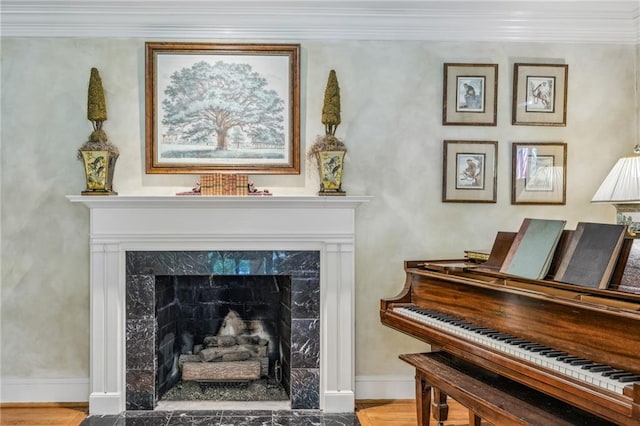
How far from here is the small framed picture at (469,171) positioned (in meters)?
3.38

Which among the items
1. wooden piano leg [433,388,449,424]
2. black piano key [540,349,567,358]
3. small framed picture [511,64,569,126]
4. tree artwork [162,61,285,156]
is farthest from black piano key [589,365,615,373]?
tree artwork [162,61,285,156]

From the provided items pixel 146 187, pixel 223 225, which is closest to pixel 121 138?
pixel 146 187

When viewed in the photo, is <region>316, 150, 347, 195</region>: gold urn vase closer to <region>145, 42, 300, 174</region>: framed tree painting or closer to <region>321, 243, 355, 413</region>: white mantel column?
<region>145, 42, 300, 174</region>: framed tree painting

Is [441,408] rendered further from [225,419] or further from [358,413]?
[225,419]

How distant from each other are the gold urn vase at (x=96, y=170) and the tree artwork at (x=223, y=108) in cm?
45

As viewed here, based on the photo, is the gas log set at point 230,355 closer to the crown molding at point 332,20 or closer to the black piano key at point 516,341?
the black piano key at point 516,341

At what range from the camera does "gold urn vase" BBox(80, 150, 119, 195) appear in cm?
310

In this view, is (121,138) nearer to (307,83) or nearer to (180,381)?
(307,83)

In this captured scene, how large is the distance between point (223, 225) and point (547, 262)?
192 cm

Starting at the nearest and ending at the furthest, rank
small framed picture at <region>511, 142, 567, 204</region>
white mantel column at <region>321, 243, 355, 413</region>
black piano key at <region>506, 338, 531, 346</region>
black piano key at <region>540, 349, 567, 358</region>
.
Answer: black piano key at <region>540, 349, 567, 358</region> → black piano key at <region>506, 338, 531, 346</region> → white mantel column at <region>321, 243, 355, 413</region> → small framed picture at <region>511, 142, 567, 204</region>

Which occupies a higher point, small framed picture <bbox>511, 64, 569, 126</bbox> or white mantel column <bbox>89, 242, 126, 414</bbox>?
small framed picture <bbox>511, 64, 569, 126</bbox>

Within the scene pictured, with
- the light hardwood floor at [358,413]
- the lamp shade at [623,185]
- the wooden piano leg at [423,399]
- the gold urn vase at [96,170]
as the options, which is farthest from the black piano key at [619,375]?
the gold urn vase at [96,170]

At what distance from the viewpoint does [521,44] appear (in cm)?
339

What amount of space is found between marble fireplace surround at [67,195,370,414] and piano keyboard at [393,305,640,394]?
2.72ft
